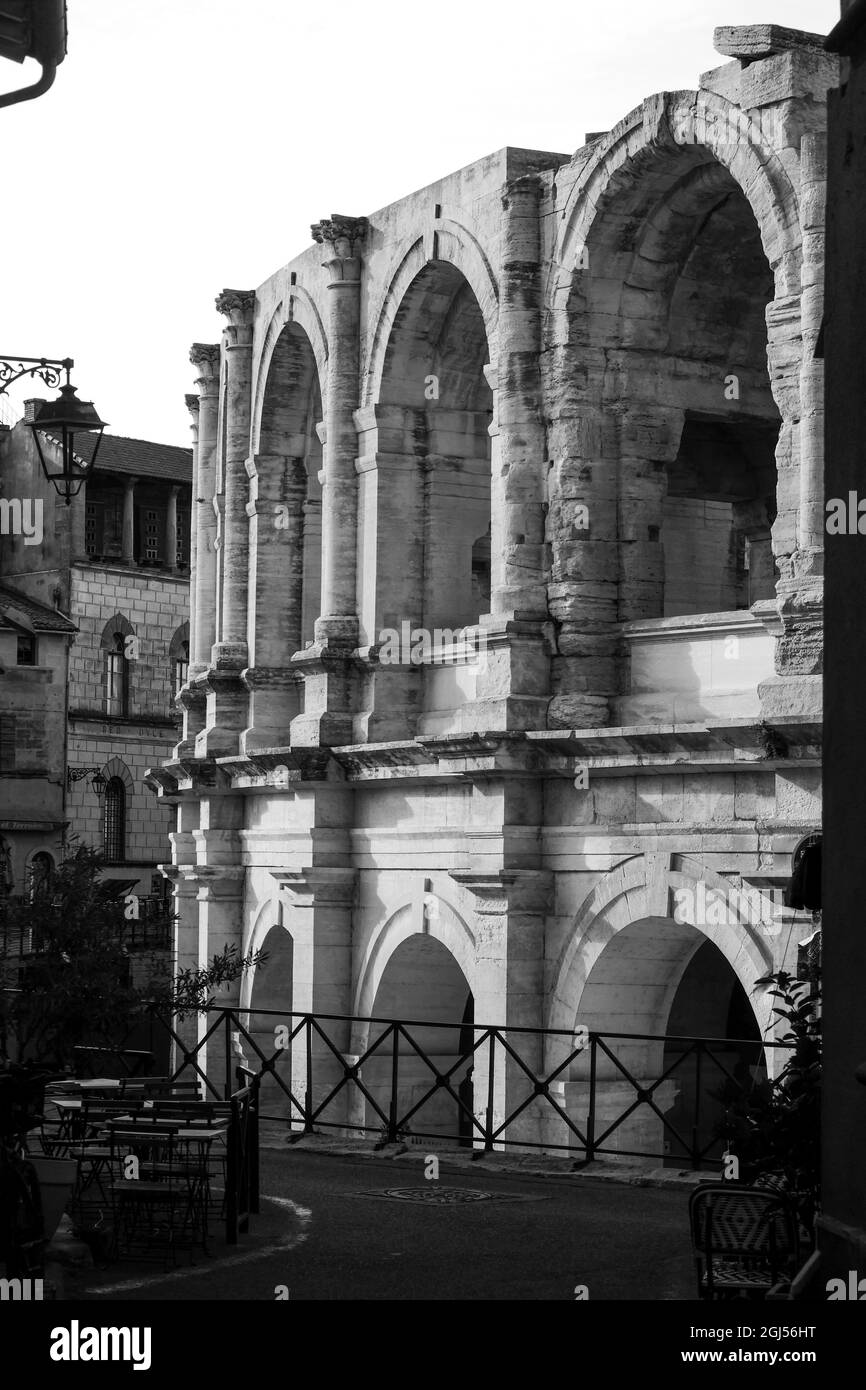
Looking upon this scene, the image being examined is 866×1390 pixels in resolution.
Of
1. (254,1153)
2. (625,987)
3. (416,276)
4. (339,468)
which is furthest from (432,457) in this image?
(254,1153)

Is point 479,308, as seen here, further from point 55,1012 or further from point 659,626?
point 55,1012

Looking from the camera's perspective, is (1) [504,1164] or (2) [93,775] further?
(2) [93,775]

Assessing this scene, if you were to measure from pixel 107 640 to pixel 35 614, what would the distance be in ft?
11.2

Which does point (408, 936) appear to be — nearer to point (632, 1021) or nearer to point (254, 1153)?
point (632, 1021)

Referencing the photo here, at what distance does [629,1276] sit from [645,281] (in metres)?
10.6

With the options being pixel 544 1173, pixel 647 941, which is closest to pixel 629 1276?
pixel 544 1173

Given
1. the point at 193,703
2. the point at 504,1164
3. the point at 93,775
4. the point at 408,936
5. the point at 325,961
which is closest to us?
the point at 504,1164

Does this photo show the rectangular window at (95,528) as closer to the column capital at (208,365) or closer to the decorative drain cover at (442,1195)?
the column capital at (208,365)

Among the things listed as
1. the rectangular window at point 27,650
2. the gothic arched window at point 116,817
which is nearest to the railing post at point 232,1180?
the rectangular window at point 27,650

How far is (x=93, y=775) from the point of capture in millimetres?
52281

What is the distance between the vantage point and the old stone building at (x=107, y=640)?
50625mm

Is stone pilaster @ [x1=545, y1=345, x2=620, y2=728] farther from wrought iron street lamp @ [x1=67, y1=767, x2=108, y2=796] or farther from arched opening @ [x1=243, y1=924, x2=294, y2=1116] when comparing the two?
wrought iron street lamp @ [x1=67, y1=767, x2=108, y2=796]
